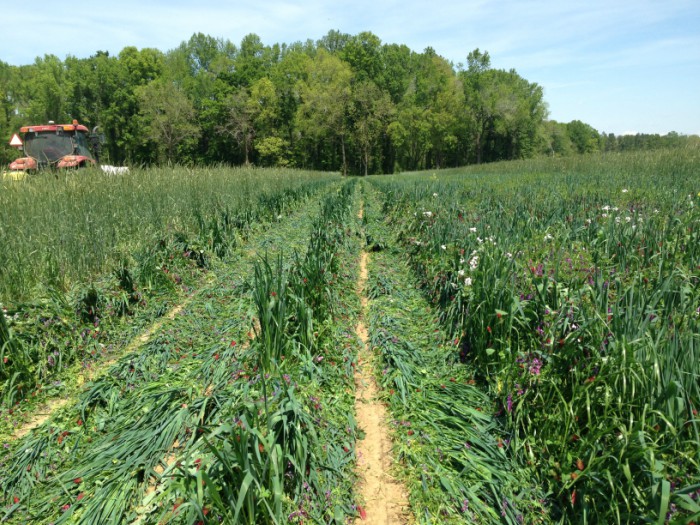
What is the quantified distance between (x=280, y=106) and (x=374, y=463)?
161ft

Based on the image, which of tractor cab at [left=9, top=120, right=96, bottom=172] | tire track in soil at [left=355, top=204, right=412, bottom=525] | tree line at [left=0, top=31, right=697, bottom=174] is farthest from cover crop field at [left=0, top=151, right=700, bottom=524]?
tree line at [left=0, top=31, right=697, bottom=174]

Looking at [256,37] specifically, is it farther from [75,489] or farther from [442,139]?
[75,489]

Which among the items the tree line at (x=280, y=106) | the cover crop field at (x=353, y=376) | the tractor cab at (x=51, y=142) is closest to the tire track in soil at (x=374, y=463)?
the cover crop field at (x=353, y=376)

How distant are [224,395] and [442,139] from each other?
2014 inches

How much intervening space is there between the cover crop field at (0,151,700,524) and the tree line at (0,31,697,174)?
38841 mm

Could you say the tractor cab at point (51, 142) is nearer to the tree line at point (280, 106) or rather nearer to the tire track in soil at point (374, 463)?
the tire track in soil at point (374, 463)

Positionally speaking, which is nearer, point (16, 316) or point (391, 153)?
point (16, 316)

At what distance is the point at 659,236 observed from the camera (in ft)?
12.2

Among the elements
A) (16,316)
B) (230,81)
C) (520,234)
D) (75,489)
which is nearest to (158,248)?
(16,316)

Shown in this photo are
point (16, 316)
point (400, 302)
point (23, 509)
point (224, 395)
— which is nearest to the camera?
point (23, 509)

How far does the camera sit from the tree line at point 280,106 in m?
43.4

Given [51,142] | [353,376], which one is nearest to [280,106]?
[51,142]

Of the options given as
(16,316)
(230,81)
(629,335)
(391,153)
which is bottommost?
(16,316)

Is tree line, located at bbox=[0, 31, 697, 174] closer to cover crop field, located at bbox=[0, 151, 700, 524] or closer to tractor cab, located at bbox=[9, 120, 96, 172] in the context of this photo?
tractor cab, located at bbox=[9, 120, 96, 172]
